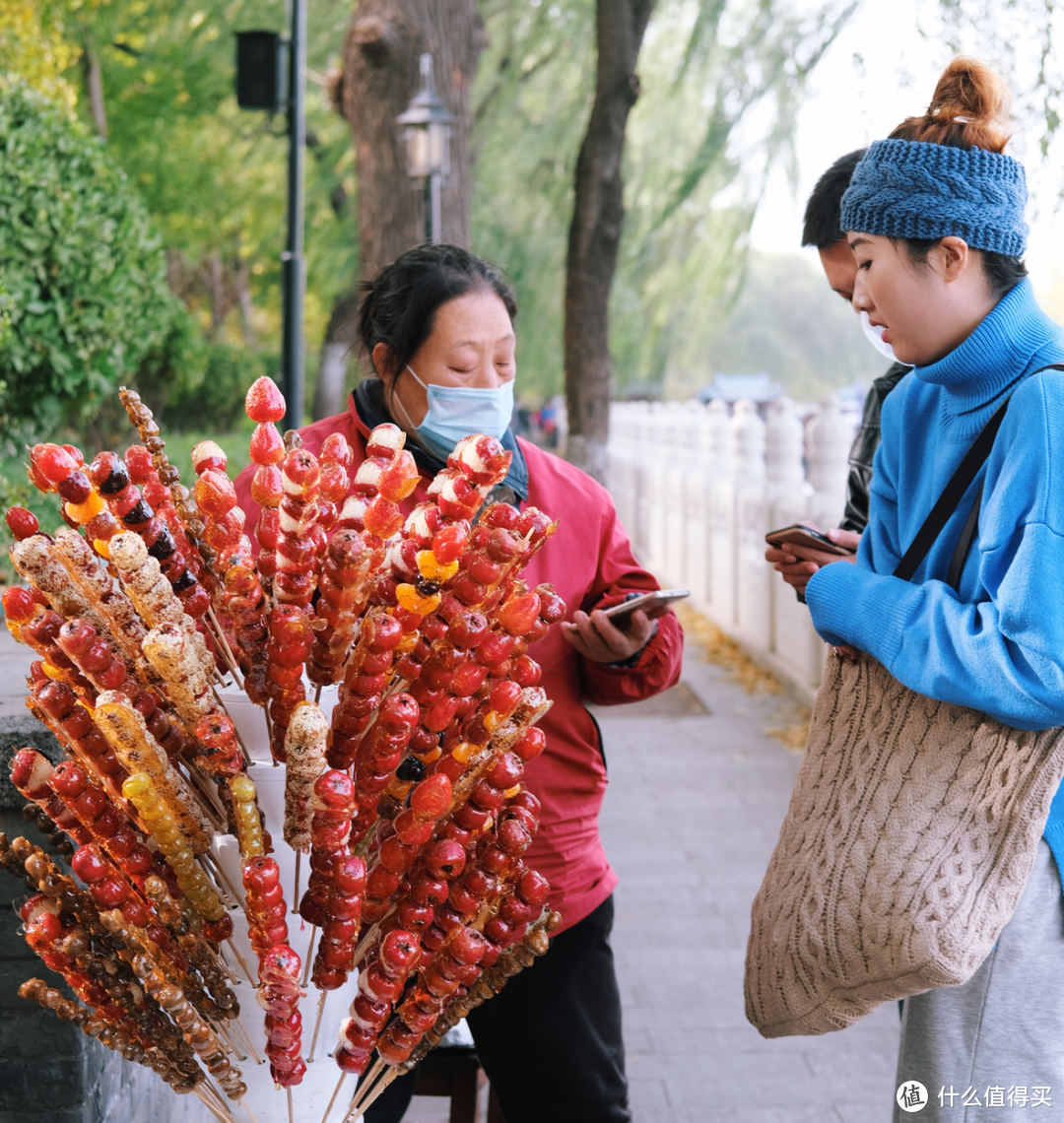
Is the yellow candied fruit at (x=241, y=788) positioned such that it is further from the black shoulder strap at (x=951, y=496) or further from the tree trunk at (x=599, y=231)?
the tree trunk at (x=599, y=231)

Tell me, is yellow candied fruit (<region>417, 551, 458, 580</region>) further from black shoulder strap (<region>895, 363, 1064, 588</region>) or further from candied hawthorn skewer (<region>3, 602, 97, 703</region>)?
black shoulder strap (<region>895, 363, 1064, 588</region>)

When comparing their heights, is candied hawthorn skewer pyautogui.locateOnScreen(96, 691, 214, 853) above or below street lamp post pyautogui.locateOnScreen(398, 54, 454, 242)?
below

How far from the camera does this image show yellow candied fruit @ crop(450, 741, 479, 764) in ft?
4.09

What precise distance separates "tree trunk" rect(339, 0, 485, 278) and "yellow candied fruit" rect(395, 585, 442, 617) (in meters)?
5.76

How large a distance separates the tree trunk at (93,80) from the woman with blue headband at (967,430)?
13.7 metres

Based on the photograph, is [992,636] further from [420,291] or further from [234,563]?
[420,291]

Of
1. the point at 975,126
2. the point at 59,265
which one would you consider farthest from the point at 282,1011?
the point at 59,265

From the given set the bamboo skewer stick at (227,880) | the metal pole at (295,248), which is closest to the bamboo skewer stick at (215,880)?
the bamboo skewer stick at (227,880)

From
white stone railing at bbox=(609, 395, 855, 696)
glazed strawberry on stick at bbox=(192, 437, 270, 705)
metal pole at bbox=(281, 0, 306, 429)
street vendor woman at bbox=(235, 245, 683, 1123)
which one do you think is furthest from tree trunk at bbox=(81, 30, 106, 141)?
glazed strawberry on stick at bbox=(192, 437, 270, 705)

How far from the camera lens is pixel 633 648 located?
76.8 inches

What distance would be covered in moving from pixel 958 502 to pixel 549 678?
0.75 m

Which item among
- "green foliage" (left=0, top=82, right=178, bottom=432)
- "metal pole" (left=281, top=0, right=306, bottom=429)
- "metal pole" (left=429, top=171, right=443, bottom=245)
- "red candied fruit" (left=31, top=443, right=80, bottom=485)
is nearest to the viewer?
"red candied fruit" (left=31, top=443, right=80, bottom=485)

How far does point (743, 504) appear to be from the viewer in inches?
351

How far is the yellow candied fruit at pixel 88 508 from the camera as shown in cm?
109
